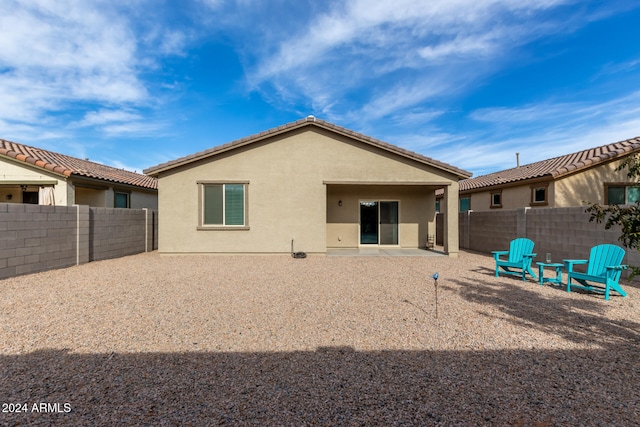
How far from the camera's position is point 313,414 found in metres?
2.44

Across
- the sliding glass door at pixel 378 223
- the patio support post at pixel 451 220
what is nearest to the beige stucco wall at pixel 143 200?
the sliding glass door at pixel 378 223

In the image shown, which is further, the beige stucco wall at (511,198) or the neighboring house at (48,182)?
the beige stucco wall at (511,198)

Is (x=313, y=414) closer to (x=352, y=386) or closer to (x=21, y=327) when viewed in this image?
(x=352, y=386)

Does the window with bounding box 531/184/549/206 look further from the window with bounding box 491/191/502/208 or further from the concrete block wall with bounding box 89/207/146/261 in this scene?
the concrete block wall with bounding box 89/207/146/261

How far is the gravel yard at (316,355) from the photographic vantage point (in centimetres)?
249

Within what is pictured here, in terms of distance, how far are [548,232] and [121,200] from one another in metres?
20.2

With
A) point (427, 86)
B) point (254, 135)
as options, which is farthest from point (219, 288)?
point (427, 86)

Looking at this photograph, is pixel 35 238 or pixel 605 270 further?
pixel 35 238

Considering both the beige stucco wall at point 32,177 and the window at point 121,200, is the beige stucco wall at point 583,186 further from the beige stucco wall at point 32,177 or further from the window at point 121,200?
the beige stucco wall at point 32,177

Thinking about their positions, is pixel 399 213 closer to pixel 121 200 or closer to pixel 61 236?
pixel 61 236

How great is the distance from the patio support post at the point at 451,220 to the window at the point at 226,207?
8309 mm

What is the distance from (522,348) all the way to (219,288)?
5834mm

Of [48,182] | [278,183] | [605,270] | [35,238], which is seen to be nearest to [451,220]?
[605,270]

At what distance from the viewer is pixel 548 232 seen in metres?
9.77
